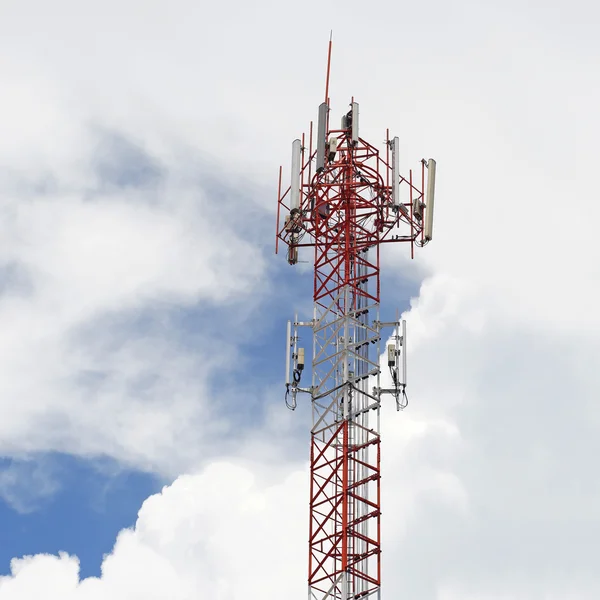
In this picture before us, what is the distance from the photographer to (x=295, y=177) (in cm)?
9981

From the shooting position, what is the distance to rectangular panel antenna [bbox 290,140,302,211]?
99.5 m

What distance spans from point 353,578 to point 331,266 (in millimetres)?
19350

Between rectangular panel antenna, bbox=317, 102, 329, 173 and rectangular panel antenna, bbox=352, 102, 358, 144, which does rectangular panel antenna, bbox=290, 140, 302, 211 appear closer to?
rectangular panel antenna, bbox=317, 102, 329, 173

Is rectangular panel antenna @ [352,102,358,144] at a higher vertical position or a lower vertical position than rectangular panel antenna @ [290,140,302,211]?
higher

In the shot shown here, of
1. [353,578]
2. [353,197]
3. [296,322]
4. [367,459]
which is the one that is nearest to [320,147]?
[353,197]

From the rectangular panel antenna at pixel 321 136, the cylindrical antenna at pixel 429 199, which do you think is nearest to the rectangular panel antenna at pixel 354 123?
the rectangular panel antenna at pixel 321 136

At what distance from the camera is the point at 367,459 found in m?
95.4

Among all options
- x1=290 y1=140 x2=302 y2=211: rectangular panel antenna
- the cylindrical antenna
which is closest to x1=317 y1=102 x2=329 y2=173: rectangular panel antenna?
x1=290 y1=140 x2=302 y2=211: rectangular panel antenna

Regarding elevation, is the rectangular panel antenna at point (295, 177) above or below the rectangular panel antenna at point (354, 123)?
below

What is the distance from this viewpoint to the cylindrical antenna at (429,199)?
100625 millimetres

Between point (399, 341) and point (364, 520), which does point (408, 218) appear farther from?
point (364, 520)

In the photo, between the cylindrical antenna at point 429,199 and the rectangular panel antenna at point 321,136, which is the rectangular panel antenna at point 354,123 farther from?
the cylindrical antenna at point 429,199

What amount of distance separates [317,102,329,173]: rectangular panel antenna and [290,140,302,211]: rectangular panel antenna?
1.32 metres

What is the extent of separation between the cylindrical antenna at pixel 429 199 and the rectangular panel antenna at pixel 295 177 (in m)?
8.05
